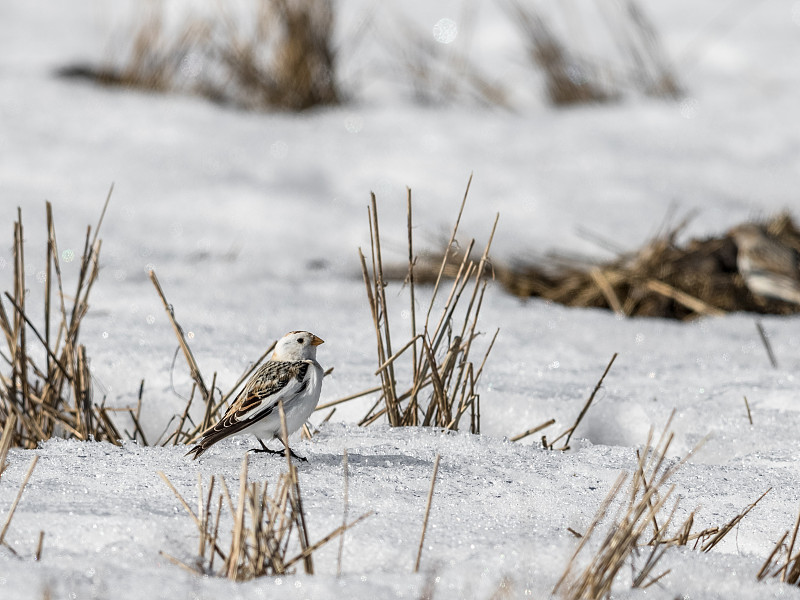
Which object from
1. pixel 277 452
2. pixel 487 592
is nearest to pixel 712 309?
pixel 277 452

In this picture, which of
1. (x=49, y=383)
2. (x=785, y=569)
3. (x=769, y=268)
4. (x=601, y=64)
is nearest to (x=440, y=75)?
(x=601, y=64)

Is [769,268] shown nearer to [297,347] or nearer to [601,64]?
[297,347]

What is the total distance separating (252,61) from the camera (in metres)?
5.62

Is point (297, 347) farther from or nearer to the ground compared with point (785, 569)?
farther from the ground

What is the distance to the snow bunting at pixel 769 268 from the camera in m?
3.68

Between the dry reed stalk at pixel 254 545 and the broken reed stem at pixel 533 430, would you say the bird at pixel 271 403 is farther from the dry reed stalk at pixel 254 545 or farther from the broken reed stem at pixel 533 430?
the broken reed stem at pixel 533 430

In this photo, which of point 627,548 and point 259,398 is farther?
point 259,398

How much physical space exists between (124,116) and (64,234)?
1.41 metres

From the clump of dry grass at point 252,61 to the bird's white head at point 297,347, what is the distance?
3.77 metres

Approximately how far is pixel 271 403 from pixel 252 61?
4.12m

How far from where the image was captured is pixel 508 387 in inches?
103

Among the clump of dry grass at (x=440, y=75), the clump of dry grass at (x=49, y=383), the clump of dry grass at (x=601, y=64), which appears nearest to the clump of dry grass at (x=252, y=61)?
the clump of dry grass at (x=440, y=75)

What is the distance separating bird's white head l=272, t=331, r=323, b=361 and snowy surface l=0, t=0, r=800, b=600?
21cm

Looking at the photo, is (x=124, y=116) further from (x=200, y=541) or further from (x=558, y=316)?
(x=200, y=541)
